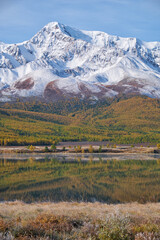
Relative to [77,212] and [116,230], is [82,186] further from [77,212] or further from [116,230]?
[116,230]

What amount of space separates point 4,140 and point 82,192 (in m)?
99.2

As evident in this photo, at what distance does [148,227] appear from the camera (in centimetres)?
1316

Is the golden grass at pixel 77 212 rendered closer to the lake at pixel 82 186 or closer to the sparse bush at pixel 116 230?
the sparse bush at pixel 116 230

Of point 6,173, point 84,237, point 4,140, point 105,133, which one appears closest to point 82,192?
point 6,173

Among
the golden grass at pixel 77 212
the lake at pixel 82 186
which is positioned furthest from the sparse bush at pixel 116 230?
the lake at pixel 82 186

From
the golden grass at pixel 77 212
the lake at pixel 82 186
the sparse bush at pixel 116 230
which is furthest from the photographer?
the lake at pixel 82 186

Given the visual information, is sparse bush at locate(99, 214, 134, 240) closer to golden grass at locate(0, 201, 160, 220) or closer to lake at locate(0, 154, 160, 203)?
golden grass at locate(0, 201, 160, 220)

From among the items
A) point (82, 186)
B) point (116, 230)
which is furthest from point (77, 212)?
point (82, 186)

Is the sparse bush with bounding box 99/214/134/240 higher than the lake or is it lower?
higher

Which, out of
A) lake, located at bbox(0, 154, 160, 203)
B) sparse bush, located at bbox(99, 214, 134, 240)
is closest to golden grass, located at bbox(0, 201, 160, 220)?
sparse bush, located at bbox(99, 214, 134, 240)

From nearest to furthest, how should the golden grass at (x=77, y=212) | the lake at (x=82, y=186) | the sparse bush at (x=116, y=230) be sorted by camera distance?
1. the sparse bush at (x=116, y=230)
2. the golden grass at (x=77, y=212)
3. the lake at (x=82, y=186)

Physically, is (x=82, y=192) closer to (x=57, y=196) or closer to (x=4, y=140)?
(x=57, y=196)

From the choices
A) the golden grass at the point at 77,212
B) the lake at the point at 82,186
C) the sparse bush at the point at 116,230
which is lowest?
the lake at the point at 82,186

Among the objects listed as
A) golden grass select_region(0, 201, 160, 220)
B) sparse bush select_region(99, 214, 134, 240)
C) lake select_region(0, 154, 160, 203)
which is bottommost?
lake select_region(0, 154, 160, 203)
